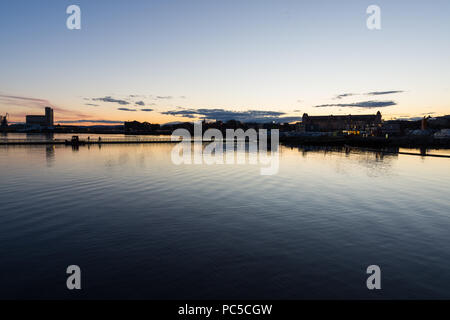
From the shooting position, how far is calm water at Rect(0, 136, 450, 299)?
364 inches

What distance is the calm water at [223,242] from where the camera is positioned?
9.24 metres

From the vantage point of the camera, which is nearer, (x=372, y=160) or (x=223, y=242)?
(x=223, y=242)

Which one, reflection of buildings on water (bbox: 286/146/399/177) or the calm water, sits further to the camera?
reflection of buildings on water (bbox: 286/146/399/177)

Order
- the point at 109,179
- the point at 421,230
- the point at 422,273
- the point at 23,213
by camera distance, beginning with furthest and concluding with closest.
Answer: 1. the point at 109,179
2. the point at 23,213
3. the point at 421,230
4. the point at 422,273

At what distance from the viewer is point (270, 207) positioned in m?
19.4

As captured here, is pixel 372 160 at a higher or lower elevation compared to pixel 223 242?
higher

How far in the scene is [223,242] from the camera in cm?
1294

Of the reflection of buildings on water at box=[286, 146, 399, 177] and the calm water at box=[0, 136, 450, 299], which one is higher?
the reflection of buildings on water at box=[286, 146, 399, 177]

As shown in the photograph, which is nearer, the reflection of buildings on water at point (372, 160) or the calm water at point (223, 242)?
the calm water at point (223, 242)

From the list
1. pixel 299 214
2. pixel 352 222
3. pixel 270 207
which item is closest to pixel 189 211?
pixel 270 207

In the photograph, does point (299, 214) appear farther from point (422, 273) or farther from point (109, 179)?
point (109, 179)

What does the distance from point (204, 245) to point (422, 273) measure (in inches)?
346

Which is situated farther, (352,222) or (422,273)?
(352,222)

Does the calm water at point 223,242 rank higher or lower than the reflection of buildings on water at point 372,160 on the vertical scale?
lower
